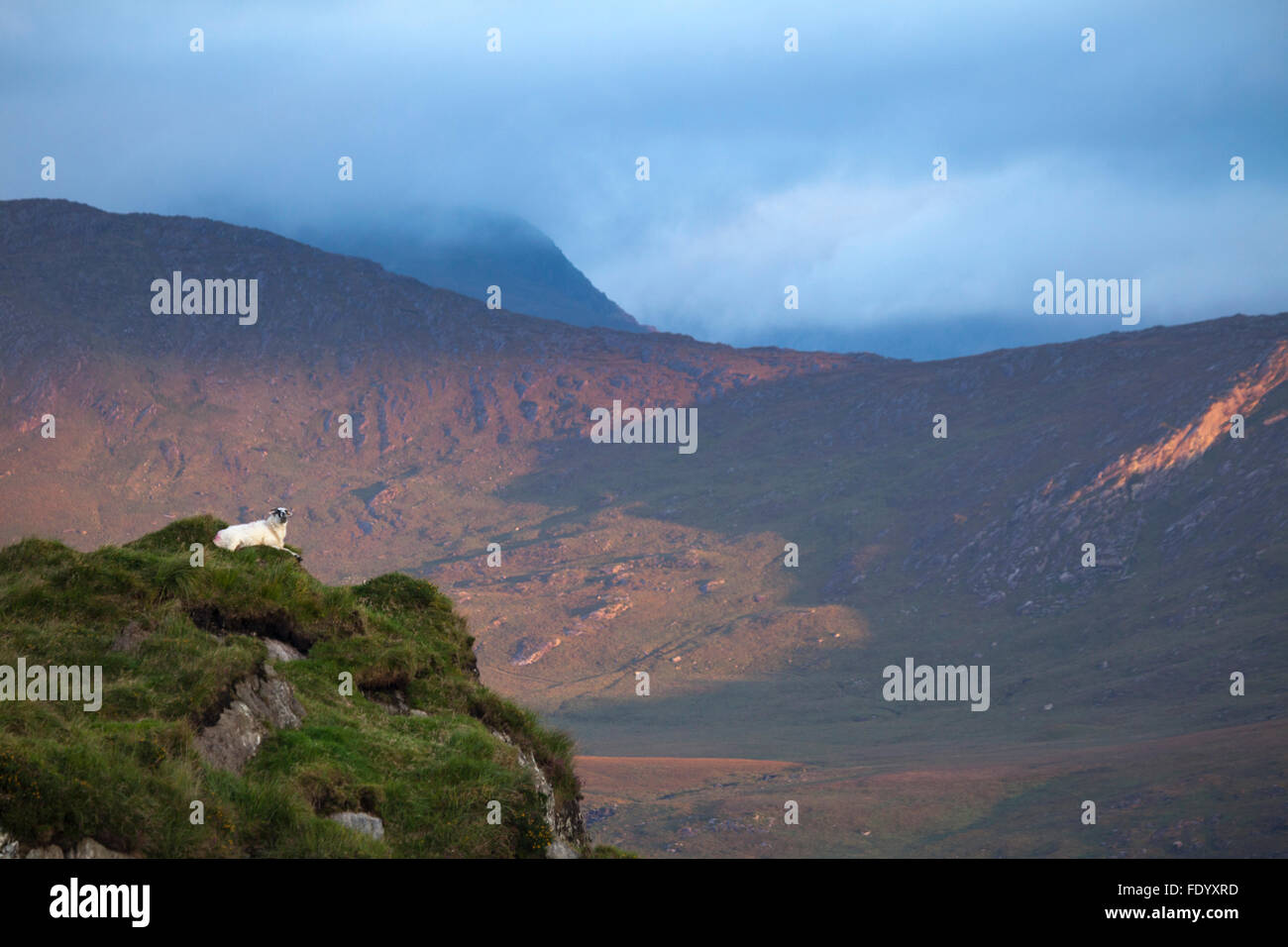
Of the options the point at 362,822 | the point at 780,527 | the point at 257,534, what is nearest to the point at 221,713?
the point at 362,822

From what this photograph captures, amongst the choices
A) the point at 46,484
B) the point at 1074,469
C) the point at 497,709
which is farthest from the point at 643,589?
the point at 497,709

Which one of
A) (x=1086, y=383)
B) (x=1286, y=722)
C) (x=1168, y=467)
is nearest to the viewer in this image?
(x=1286, y=722)

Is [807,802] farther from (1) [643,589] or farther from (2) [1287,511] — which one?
(2) [1287,511]

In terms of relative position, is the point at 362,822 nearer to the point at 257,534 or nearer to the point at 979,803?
the point at 257,534

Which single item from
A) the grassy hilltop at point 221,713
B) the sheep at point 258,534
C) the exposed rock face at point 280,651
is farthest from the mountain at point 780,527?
the exposed rock face at point 280,651

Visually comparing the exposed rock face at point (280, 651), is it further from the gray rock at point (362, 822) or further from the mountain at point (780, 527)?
the mountain at point (780, 527)
